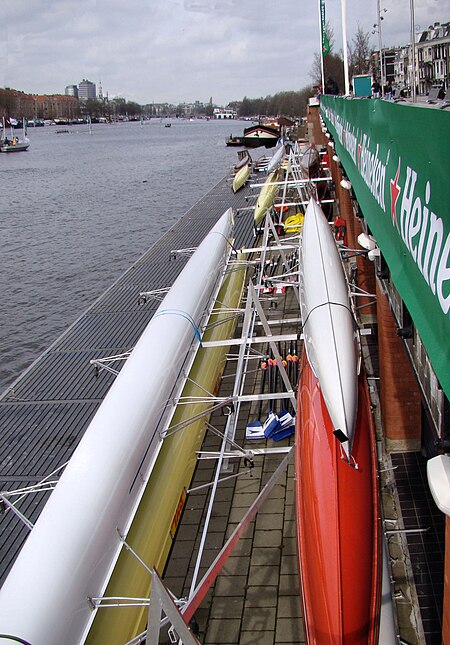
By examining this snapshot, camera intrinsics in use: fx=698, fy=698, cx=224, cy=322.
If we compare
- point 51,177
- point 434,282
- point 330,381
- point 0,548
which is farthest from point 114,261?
point 51,177

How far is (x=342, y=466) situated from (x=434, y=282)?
2.87m

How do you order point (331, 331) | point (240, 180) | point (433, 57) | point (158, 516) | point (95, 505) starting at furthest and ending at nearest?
point (240, 180) → point (433, 57) → point (331, 331) → point (158, 516) → point (95, 505)

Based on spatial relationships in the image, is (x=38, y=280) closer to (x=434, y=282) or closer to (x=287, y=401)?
(x=287, y=401)

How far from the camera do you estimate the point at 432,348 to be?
4027 mm

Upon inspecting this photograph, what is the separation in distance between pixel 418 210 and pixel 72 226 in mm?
38734

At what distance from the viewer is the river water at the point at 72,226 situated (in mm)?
25062

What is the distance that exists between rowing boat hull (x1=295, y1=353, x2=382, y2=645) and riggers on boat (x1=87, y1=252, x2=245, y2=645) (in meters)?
1.42

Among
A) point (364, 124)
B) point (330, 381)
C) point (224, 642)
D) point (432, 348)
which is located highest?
point (364, 124)

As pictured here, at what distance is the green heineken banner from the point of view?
376cm

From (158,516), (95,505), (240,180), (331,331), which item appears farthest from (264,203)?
(95,505)

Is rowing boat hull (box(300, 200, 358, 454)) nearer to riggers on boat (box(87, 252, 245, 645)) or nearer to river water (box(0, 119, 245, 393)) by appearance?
riggers on boat (box(87, 252, 245, 645))

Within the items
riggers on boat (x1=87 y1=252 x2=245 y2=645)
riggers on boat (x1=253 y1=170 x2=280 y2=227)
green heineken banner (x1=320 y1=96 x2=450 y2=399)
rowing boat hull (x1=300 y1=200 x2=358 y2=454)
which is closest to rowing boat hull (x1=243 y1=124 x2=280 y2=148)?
riggers on boat (x1=253 y1=170 x2=280 y2=227)

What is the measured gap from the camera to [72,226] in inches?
1636

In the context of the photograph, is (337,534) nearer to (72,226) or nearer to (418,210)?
(418,210)
